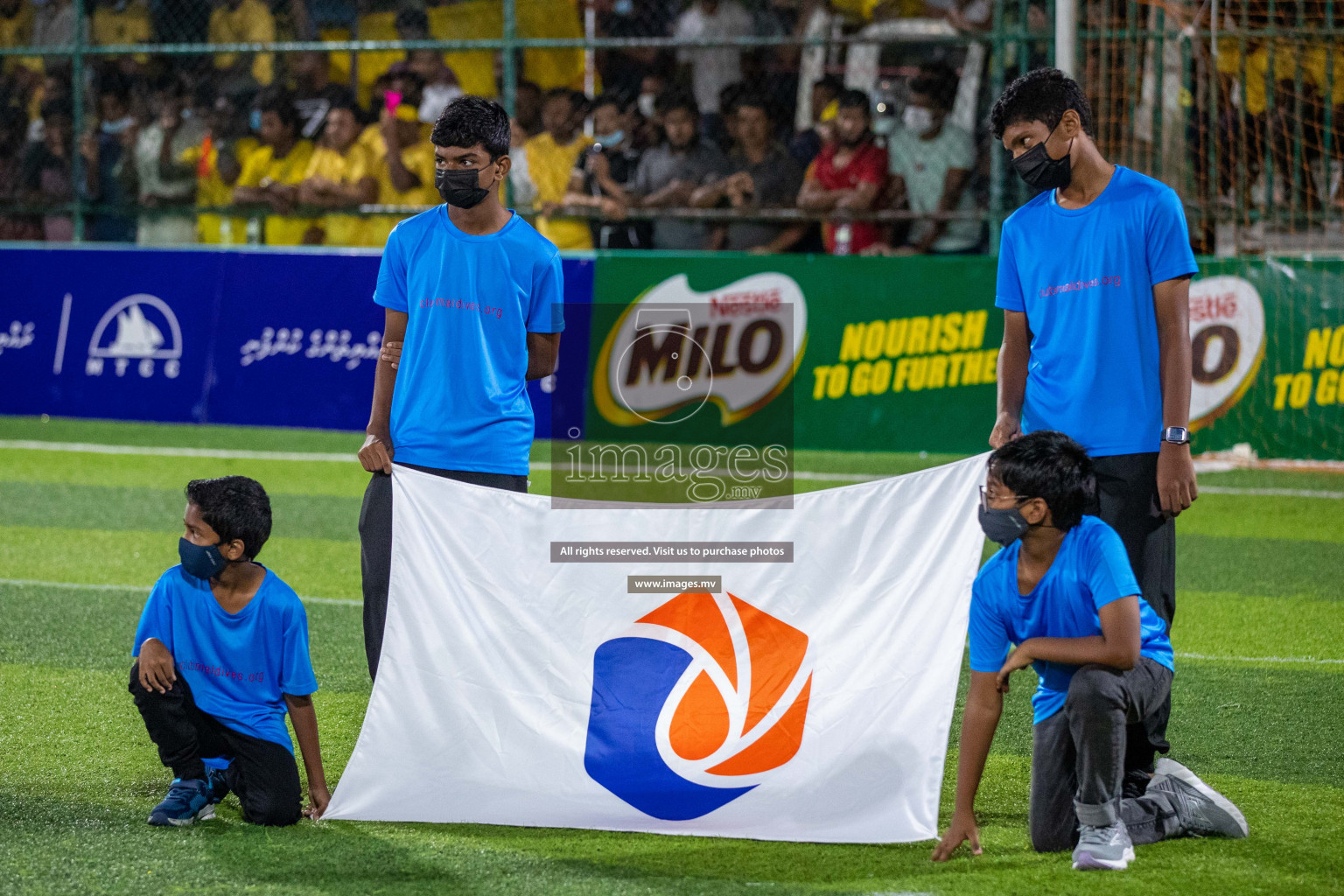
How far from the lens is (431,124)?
43.5 ft

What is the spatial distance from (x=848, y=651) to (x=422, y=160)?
374 inches

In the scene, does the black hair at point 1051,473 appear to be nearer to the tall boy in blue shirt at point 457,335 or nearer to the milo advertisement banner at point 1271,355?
the tall boy in blue shirt at point 457,335

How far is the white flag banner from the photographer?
389 cm

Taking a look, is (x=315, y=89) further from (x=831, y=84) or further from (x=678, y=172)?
(x=831, y=84)

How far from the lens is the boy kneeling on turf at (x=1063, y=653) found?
3.59m

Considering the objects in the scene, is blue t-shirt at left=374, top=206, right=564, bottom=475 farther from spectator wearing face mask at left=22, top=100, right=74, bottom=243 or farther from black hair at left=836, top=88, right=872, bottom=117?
spectator wearing face mask at left=22, top=100, right=74, bottom=243

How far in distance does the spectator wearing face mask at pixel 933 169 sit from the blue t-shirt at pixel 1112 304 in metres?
7.33

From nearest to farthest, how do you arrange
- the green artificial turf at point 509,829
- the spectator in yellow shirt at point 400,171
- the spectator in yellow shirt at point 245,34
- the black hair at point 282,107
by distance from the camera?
the green artificial turf at point 509,829 → the spectator in yellow shirt at point 400,171 → the black hair at point 282,107 → the spectator in yellow shirt at point 245,34

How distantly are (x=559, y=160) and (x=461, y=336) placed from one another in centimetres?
824

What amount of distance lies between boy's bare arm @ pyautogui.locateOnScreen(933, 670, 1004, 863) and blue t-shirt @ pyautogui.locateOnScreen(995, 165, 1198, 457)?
78 cm

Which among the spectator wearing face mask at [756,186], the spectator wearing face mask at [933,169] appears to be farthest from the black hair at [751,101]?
the spectator wearing face mask at [933,169]

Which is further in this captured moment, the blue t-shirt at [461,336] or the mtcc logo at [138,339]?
the mtcc logo at [138,339]

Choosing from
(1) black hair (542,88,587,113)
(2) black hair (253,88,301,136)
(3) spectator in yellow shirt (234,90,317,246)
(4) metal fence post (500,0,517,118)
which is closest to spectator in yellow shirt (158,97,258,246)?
(3) spectator in yellow shirt (234,90,317,246)

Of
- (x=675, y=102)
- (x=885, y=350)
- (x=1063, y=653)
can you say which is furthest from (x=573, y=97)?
(x=1063, y=653)
